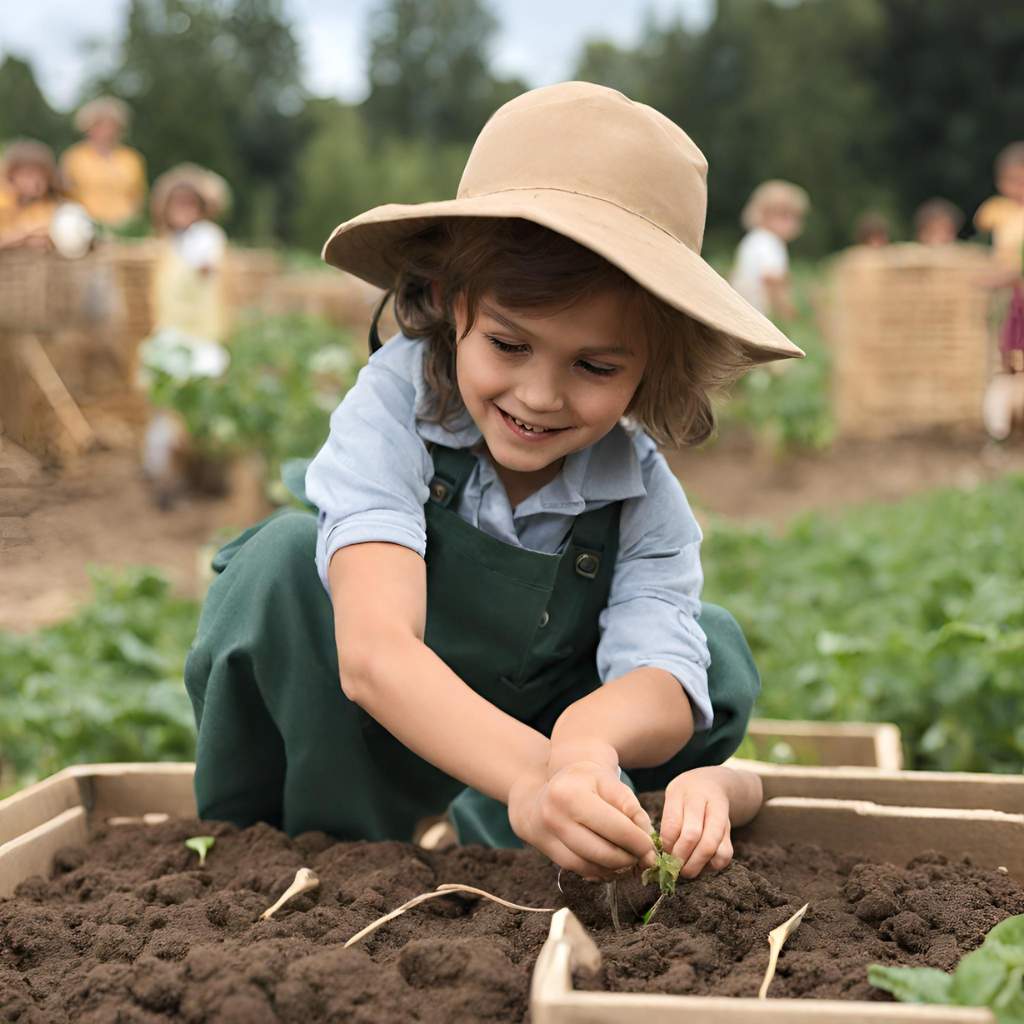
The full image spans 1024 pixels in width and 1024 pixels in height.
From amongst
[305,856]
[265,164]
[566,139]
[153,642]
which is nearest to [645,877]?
[305,856]

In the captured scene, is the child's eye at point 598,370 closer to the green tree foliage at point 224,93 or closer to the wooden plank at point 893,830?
the wooden plank at point 893,830

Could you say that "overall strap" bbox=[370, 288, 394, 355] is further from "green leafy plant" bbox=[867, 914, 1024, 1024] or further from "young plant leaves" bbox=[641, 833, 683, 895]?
"green leafy plant" bbox=[867, 914, 1024, 1024]

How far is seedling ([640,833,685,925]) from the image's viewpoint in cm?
133

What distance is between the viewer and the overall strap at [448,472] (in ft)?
5.71

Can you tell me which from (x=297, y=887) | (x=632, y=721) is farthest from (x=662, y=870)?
(x=297, y=887)

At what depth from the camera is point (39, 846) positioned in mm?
1747

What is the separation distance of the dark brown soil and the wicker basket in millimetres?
8754

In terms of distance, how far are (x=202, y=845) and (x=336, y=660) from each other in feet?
1.11

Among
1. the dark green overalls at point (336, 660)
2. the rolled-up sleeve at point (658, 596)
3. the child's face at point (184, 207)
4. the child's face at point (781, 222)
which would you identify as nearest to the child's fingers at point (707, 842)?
the rolled-up sleeve at point (658, 596)

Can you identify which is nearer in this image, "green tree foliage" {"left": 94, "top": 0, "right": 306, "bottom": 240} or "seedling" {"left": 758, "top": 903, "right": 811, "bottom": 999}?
"seedling" {"left": 758, "top": 903, "right": 811, "bottom": 999}

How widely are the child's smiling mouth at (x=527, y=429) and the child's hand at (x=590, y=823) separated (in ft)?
1.54

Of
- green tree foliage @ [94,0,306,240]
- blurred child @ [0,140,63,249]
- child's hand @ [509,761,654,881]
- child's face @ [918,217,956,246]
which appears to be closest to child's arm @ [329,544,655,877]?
child's hand @ [509,761,654,881]

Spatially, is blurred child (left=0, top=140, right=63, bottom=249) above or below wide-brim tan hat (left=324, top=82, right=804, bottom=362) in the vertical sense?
above

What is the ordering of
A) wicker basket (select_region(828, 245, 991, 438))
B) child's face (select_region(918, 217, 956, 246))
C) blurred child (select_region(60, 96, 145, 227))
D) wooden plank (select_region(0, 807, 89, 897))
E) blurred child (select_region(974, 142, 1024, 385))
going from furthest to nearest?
child's face (select_region(918, 217, 956, 246)), wicker basket (select_region(828, 245, 991, 438)), blurred child (select_region(60, 96, 145, 227)), blurred child (select_region(974, 142, 1024, 385)), wooden plank (select_region(0, 807, 89, 897))
